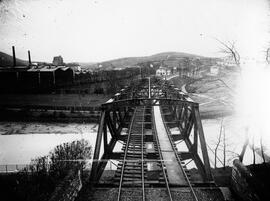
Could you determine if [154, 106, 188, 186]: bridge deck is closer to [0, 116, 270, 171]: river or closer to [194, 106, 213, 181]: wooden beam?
[194, 106, 213, 181]: wooden beam

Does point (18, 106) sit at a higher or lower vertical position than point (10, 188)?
higher

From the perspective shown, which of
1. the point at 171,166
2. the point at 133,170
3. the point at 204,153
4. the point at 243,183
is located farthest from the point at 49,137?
the point at 243,183

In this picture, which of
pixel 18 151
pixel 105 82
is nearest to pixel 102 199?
pixel 18 151

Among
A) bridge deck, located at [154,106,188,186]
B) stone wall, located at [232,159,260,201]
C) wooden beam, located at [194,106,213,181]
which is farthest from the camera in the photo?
bridge deck, located at [154,106,188,186]

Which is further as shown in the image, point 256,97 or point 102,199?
point 256,97

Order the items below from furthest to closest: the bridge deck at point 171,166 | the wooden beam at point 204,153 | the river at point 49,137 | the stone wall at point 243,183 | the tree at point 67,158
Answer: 1. the river at point 49,137
2. the tree at point 67,158
3. the bridge deck at point 171,166
4. the wooden beam at point 204,153
5. the stone wall at point 243,183

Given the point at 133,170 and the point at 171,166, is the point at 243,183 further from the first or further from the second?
the point at 133,170

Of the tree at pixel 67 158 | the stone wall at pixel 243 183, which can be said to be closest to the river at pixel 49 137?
the tree at pixel 67 158

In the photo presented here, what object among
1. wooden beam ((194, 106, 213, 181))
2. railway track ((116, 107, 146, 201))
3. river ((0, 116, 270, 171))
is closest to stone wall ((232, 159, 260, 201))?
wooden beam ((194, 106, 213, 181))

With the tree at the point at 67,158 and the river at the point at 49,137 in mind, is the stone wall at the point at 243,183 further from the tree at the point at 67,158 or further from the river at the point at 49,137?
the tree at the point at 67,158

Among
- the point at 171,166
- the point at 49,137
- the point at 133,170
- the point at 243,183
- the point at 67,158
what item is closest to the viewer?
the point at 243,183

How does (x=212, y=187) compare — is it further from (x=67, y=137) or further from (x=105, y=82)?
(x=105, y=82)
